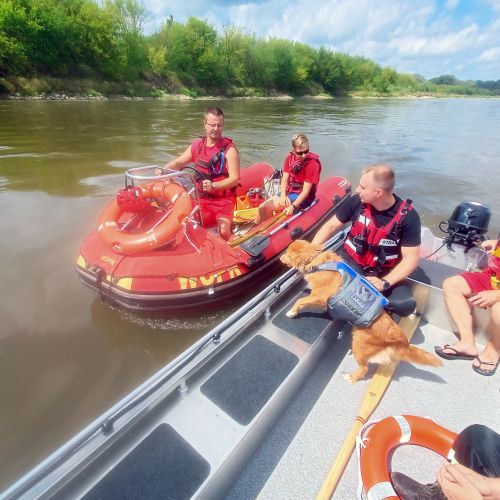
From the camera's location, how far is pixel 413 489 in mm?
1417

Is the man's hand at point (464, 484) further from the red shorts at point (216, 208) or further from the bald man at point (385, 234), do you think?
the red shorts at point (216, 208)

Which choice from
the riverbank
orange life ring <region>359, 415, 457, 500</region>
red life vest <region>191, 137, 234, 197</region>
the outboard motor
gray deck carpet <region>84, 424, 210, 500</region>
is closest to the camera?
gray deck carpet <region>84, 424, 210, 500</region>

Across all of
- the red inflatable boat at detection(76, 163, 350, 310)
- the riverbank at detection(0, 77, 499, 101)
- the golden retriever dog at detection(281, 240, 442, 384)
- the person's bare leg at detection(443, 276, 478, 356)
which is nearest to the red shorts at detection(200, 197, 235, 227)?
the red inflatable boat at detection(76, 163, 350, 310)

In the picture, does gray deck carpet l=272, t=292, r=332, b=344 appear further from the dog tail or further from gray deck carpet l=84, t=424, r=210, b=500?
gray deck carpet l=84, t=424, r=210, b=500

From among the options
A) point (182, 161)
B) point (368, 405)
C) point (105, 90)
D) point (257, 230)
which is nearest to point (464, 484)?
point (368, 405)

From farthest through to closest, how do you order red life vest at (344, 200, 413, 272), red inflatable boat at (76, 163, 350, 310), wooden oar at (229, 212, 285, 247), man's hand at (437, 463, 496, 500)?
wooden oar at (229, 212, 285, 247), red inflatable boat at (76, 163, 350, 310), red life vest at (344, 200, 413, 272), man's hand at (437, 463, 496, 500)

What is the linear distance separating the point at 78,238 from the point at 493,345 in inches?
196

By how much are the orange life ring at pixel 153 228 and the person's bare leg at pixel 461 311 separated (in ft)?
7.53

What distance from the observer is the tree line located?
25.7 meters

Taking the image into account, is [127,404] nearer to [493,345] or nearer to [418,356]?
[418,356]

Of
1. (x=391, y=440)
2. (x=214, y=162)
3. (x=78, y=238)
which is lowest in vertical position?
(x=78, y=238)

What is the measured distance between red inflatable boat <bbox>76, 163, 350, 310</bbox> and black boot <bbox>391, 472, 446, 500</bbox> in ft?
6.94

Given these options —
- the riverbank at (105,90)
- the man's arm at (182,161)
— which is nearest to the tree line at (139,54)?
the riverbank at (105,90)

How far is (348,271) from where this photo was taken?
2146 millimetres
